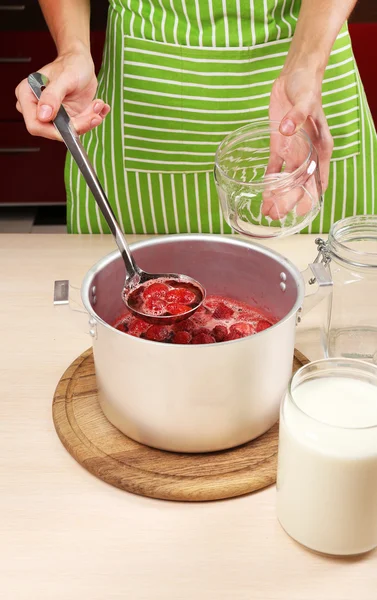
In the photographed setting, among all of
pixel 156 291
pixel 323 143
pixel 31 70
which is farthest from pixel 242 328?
pixel 31 70

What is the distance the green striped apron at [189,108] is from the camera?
55.5 inches

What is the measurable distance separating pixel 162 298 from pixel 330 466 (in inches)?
13.9

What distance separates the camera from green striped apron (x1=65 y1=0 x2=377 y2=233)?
55.5 inches

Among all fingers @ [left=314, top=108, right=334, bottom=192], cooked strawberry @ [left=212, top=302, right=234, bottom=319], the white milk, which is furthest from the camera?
fingers @ [left=314, top=108, right=334, bottom=192]

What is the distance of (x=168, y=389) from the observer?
774 millimetres

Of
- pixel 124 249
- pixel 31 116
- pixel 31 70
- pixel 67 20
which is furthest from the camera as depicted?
pixel 31 70

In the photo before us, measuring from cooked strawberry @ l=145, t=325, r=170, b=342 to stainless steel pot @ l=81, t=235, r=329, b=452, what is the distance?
8 cm

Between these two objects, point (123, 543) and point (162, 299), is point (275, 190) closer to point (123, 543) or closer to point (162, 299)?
point (162, 299)

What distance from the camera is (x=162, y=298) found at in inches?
37.1

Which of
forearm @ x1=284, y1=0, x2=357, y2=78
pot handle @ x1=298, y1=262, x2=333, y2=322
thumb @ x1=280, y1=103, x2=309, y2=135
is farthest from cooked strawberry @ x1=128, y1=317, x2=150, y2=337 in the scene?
forearm @ x1=284, y1=0, x2=357, y2=78

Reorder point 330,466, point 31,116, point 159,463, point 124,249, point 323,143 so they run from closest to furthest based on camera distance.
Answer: point 330,466
point 159,463
point 124,249
point 31,116
point 323,143

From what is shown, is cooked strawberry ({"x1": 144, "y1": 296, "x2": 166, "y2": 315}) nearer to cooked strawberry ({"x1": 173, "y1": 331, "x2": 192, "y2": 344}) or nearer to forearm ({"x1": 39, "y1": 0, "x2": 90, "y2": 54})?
cooked strawberry ({"x1": 173, "y1": 331, "x2": 192, "y2": 344})

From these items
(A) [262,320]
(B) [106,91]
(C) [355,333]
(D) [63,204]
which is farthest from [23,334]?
(D) [63,204]

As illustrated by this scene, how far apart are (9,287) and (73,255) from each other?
0.14 meters
